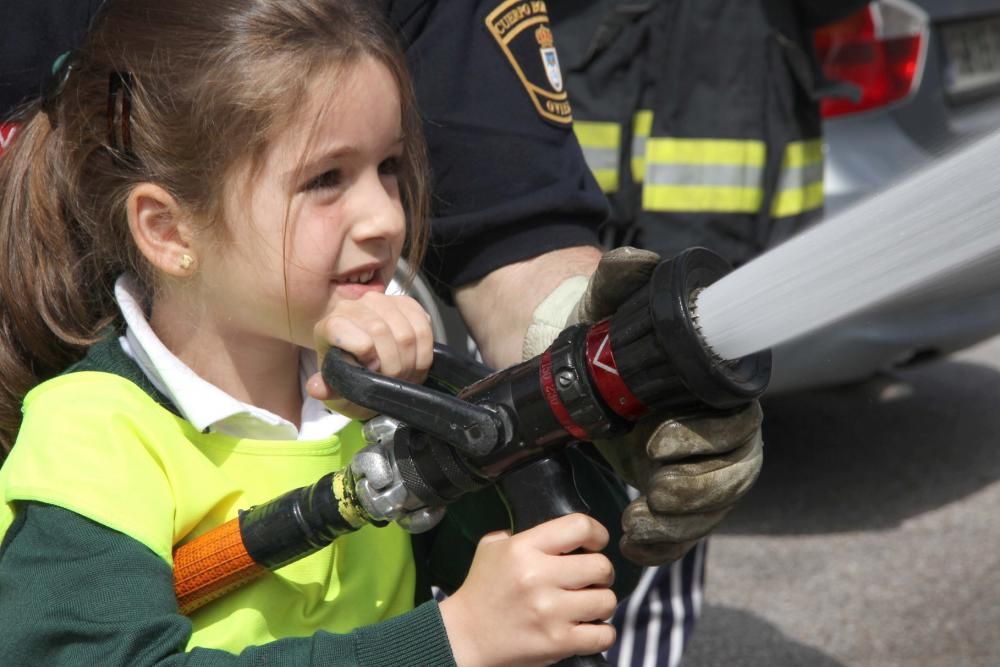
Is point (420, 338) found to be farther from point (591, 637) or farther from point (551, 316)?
point (591, 637)

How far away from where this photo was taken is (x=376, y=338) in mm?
1579

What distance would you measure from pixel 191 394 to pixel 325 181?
1.00ft

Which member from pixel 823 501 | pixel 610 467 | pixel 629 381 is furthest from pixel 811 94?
pixel 629 381

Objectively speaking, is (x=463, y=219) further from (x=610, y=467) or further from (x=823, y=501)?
(x=823, y=501)

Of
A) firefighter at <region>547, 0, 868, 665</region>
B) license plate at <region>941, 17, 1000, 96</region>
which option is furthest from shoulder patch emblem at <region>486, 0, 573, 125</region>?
license plate at <region>941, 17, 1000, 96</region>

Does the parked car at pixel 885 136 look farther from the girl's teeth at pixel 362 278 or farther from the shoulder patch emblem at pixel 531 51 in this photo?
the girl's teeth at pixel 362 278

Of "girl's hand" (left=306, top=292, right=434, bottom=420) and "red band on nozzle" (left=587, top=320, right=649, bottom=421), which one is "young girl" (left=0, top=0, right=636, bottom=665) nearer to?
"girl's hand" (left=306, top=292, right=434, bottom=420)

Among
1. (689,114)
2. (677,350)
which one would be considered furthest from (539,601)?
Answer: (689,114)

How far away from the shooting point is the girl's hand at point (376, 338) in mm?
1570

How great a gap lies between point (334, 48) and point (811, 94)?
6.60 ft

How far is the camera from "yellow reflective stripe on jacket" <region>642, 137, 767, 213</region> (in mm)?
3412

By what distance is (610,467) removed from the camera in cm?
176

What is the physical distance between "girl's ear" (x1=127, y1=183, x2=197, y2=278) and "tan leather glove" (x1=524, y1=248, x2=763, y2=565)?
0.54 meters

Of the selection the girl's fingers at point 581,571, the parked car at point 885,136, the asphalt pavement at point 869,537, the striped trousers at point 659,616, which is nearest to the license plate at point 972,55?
the parked car at point 885,136
